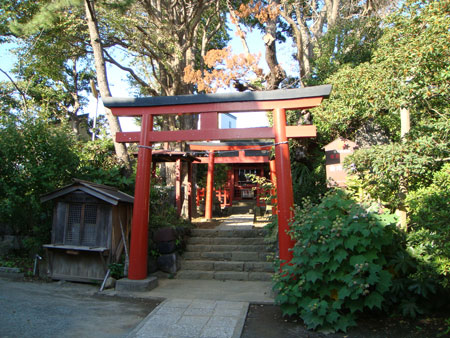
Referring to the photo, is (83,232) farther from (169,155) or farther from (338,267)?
(338,267)

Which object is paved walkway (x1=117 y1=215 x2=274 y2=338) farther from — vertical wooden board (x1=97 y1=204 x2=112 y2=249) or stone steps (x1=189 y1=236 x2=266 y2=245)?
stone steps (x1=189 y1=236 x2=266 y2=245)

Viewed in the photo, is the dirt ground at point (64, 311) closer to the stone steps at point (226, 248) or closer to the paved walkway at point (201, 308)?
the paved walkway at point (201, 308)

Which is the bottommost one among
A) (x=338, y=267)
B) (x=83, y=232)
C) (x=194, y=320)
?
(x=194, y=320)

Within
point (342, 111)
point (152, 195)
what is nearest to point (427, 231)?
point (342, 111)

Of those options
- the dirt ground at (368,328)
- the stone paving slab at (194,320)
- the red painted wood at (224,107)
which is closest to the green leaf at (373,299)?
the dirt ground at (368,328)

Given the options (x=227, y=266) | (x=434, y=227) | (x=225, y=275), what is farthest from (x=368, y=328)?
(x=227, y=266)

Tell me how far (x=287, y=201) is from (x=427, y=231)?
87.7 inches

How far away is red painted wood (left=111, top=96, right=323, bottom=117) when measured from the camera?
6.34m

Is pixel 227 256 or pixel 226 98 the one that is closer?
pixel 226 98

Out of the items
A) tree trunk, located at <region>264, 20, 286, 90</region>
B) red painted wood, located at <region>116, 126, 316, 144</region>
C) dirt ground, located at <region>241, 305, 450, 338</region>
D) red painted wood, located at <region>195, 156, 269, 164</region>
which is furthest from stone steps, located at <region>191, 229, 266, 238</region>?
red painted wood, located at <region>195, 156, 269, 164</region>

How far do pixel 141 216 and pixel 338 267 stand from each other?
12.8 ft

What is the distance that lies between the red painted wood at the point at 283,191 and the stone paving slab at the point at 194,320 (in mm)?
1211

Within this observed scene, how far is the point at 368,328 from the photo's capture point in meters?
4.60

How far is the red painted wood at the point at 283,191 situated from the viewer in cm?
589
